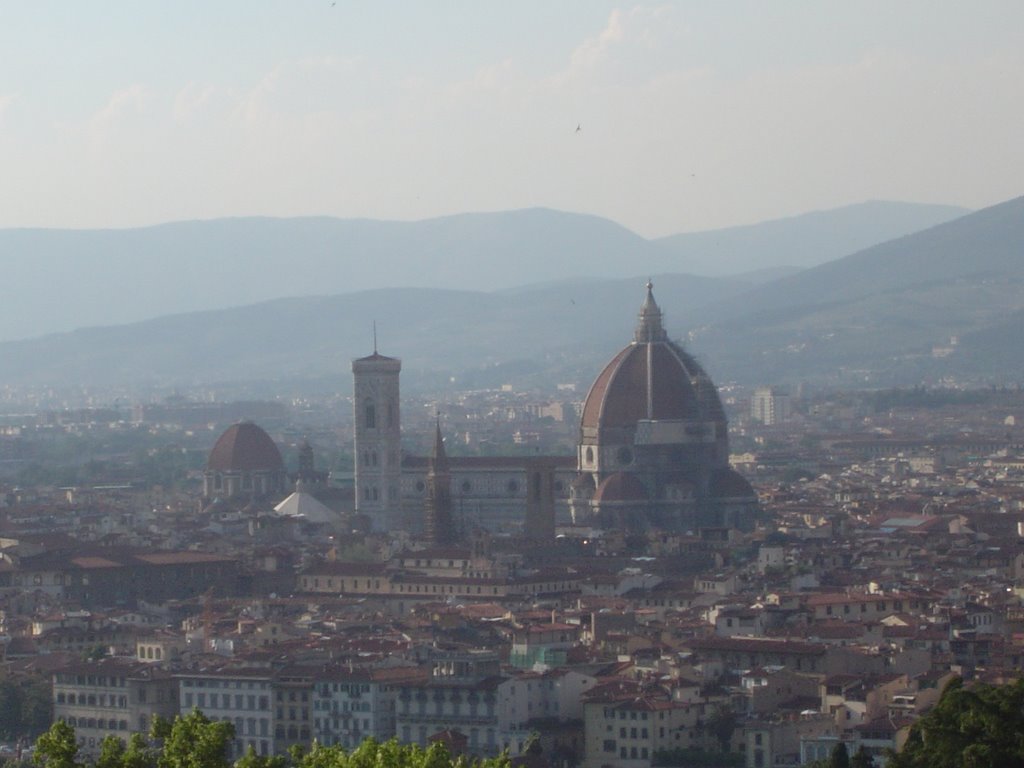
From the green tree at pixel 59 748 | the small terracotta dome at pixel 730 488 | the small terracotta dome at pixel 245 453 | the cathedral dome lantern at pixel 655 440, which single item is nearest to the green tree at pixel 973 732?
the green tree at pixel 59 748

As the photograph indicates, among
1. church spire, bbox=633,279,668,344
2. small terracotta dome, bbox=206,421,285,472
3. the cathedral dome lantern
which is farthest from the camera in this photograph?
small terracotta dome, bbox=206,421,285,472

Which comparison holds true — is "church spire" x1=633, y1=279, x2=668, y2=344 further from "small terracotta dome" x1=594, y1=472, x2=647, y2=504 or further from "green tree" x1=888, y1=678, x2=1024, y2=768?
"green tree" x1=888, y1=678, x2=1024, y2=768

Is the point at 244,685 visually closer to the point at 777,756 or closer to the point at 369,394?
the point at 777,756

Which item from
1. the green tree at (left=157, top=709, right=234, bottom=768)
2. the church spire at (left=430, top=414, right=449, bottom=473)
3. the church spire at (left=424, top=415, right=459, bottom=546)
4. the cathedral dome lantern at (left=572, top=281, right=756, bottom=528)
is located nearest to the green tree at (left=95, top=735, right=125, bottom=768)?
the green tree at (left=157, top=709, right=234, bottom=768)

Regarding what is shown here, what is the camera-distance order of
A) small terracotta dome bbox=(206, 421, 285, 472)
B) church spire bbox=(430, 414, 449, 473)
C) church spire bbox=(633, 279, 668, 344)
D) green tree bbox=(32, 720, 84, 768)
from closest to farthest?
green tree bbox=(32, 720, 84, 768)
church spire bbox=(430, 414, 449, 473)
church spire bbox=(633, 279, 668, 344)
small terracotta dome bbox=(206, 421, 285, 472)

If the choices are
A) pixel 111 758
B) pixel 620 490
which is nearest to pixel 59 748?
pixel 111 758

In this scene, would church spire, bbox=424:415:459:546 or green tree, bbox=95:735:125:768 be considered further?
church spire, bbox=424:415:459:546

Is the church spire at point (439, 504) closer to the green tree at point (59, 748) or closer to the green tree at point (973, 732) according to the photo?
the green tree at point (973, 732)

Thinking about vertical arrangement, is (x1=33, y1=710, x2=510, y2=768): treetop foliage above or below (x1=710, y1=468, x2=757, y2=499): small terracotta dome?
above
